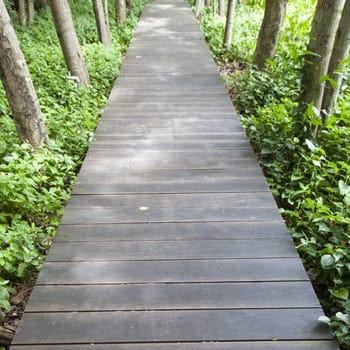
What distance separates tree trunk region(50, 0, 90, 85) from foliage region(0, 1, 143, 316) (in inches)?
11.4

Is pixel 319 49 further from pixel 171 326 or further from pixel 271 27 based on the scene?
pixel 271 27

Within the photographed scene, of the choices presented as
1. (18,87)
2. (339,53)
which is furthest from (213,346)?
(339,53)

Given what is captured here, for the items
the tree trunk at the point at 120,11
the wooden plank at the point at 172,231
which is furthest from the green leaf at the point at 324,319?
the tree trunk at the point at 120,11

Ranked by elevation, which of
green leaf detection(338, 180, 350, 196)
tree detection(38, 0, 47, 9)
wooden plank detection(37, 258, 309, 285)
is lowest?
tree detection(38, 0, 47, 9)

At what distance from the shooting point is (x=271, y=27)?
6.85 m

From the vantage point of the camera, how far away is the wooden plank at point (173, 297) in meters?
2.28

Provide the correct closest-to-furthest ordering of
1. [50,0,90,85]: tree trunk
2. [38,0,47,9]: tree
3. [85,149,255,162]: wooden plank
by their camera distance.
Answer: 1. [85,149,255,162]: wooden plank
2. [50,0,90,85]: tree trunk
3. [38,0,47,9]: tree

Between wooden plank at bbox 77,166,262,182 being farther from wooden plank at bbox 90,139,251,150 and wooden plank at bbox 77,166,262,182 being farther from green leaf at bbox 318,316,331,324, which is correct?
green leaf at bbox 318,316,331,324

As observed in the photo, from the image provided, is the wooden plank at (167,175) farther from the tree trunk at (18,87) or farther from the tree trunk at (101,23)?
the tree trunk at (101,23)

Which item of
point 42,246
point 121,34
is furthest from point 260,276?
point 121,34

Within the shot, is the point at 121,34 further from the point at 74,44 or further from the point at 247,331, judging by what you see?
the point at 247,331

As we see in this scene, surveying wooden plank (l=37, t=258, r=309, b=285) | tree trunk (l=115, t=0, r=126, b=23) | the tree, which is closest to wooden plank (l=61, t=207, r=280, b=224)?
wooden plank (l=37, t=258, r=309, b=285)

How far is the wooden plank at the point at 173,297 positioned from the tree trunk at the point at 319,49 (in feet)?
7.99

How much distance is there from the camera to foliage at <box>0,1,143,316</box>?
110 inches
